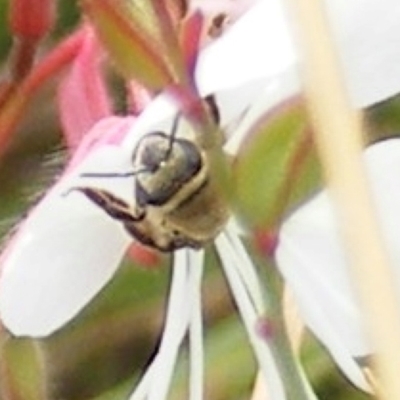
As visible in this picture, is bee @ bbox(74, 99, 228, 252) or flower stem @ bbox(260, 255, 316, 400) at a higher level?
bee @ bbox(74, 99, 228, 252)

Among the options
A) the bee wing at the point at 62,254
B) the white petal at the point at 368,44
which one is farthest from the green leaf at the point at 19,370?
the white petal at the point at 368,44

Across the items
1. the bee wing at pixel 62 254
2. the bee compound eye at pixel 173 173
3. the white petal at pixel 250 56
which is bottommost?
the bee wing at pixel 62 254

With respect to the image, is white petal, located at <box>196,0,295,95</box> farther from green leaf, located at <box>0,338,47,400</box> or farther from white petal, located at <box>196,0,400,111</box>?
green leaf, located at <box>0,338,47,400</box>

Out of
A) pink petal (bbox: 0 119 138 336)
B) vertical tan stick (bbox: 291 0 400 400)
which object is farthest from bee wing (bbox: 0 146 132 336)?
vertical tan stick (bbox: 291 0 400 400)

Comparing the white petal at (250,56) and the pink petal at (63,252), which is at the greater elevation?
the white petal at (250,56)

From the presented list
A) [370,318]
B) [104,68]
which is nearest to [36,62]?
[104,68]

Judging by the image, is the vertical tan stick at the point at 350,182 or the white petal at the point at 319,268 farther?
the white petal at the point at 319,268

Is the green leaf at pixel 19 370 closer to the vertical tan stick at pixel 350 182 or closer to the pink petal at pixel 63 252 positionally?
the pink petal at pixel 63 252

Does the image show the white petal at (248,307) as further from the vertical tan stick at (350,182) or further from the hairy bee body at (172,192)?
the vertical tan stick at (350,182)
